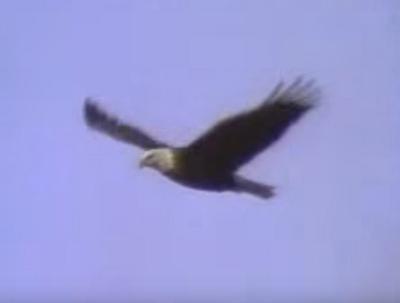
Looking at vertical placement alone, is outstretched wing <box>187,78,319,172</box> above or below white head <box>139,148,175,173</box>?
above

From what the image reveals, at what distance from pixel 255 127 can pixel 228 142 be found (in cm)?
5

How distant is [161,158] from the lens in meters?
1.40

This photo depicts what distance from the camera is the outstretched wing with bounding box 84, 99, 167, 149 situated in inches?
55.3

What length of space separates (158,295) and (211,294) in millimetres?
88

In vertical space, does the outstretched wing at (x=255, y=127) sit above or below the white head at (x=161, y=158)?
above

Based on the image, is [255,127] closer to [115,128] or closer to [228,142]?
[228,142]

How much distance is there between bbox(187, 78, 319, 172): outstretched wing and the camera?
1.40 m

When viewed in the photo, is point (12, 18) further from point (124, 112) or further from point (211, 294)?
point (211, 294)

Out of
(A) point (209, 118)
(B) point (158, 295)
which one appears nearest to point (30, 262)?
(B) point (158, 295)

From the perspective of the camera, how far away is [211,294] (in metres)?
1.39

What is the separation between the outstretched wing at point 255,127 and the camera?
1.40 metres

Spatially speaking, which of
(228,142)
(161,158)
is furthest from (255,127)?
(161,158)

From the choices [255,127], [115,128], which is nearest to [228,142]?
[255,127]

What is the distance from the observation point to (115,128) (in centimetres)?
141
